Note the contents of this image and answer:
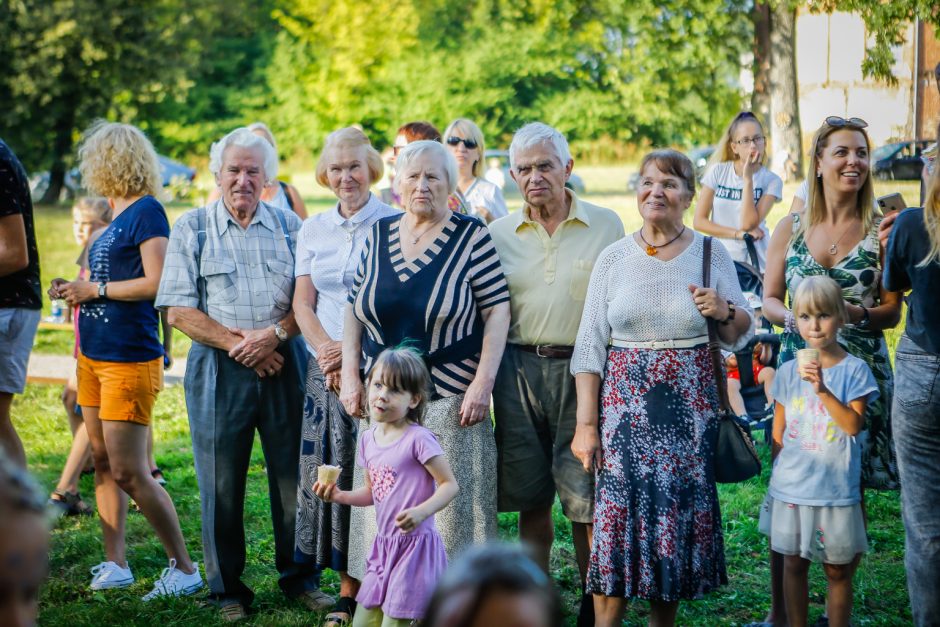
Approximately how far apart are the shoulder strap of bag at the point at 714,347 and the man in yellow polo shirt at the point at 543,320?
43 cm

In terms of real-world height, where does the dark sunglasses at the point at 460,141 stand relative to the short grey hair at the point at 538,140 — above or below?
above

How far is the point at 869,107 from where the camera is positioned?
21.0 metres

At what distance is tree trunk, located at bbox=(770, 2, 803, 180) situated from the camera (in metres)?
18.2

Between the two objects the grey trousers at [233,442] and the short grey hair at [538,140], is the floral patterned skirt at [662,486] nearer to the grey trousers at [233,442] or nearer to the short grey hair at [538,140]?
the short grey hair at [538,140]

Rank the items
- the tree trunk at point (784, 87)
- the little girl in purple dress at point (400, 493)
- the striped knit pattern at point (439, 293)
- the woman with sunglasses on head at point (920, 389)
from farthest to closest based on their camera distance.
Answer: the tree trunk at point (784, 87)
the striped knit pattern at point (439, 293)
the little girl in purple dress at point (400, 493)
the woman with sunglasses on head at point (920, 389)

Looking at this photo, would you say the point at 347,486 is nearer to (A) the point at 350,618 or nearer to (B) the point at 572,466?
(A) the point at 350,618

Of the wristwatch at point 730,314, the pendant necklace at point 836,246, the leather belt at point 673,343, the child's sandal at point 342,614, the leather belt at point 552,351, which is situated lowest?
the child's sandal at point 342,614

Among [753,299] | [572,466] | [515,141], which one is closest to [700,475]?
[572,466]

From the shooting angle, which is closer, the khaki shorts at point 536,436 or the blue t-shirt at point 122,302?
the khaki shorts at point 536,436

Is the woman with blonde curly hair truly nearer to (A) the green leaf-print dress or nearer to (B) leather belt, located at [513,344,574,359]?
(B) leather belt, located at [513,344,574,359]

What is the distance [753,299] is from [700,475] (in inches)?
121

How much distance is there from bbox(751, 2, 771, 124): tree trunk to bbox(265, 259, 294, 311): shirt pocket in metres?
15.8

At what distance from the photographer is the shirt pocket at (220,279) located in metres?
4.58

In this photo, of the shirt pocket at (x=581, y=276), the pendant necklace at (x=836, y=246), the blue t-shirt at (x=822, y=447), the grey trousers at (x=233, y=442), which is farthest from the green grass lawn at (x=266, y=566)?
the pendant necklace at (x=836, y=246)
